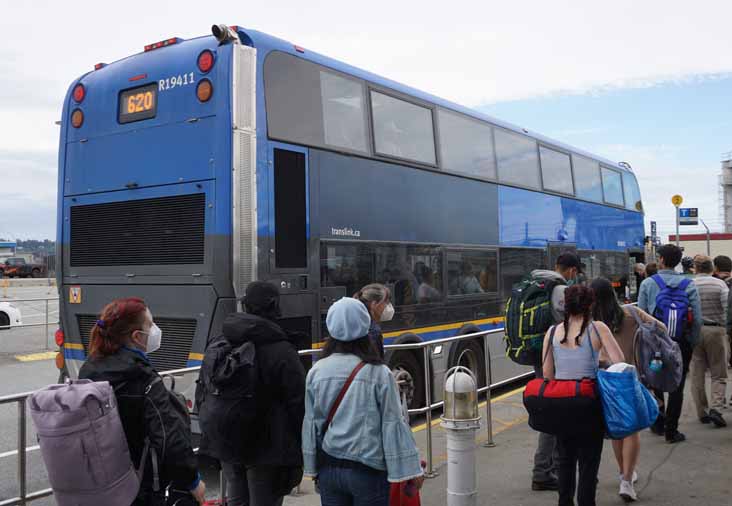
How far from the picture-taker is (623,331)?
5676mm

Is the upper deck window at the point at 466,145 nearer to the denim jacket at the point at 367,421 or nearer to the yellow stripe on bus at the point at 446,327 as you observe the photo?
the yellow stripe on bus at the point at 446,327

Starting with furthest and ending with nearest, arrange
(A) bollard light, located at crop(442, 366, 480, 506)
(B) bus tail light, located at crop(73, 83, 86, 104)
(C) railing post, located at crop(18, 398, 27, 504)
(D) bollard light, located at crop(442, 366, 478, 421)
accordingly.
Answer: (B) bus tail light, located at crop(73, 83, 86, 104), (D) bollard light, located at crop(442, 366, 478, 421), (A) bollard light, located at crop(442, 366, 480, 506), (C) railing post, located at crop(18, 398, 27, 504)

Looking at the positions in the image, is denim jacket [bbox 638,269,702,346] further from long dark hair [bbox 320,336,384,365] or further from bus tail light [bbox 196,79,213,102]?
bus tail light [bbox 196,79,213,102]

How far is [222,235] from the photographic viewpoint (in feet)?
21.5

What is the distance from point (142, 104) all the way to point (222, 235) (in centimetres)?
198

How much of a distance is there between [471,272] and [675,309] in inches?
149

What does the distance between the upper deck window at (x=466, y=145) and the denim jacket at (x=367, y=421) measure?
6.74 meters

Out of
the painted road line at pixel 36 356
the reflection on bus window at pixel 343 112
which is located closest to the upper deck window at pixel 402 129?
the reflection on bus window at pixel 343 112

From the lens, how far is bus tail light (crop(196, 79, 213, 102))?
683 centimetres

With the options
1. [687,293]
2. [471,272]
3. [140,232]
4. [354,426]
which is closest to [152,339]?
[354,426]

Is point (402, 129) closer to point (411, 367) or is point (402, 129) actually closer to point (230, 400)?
point (411, 367)

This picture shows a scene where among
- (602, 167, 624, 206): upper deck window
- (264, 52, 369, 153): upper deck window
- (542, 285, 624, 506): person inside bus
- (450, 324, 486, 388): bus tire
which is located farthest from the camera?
(602, 167, 624, 206): upper deck window

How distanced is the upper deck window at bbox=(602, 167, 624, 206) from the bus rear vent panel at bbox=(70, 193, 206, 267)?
1086 centimetres

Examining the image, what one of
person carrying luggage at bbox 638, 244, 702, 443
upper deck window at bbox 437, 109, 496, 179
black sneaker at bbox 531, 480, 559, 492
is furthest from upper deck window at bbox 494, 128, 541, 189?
black sneaker at bbox 531, 480, 559, 492
